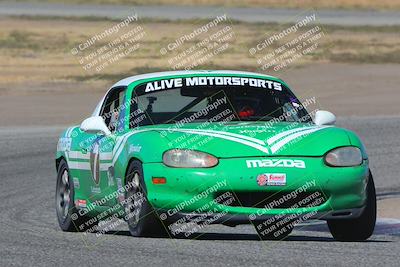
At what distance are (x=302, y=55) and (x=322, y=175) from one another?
98.7 ft

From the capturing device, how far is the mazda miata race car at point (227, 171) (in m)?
9.19

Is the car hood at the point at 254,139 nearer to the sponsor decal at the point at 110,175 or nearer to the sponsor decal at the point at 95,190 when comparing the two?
the sponsor decal at the point at 110,175

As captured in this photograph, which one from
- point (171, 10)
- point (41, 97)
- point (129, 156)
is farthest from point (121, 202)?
point (171, 10)

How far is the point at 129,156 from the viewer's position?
9.62 meters

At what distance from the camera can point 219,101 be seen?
10500mm

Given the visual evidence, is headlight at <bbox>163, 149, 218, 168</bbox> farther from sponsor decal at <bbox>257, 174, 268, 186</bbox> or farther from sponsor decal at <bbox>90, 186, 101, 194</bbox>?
sponsor decal at <bbox>90, 186, 101, 194</bbox>

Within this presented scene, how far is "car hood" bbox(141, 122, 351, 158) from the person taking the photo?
30.4 ft

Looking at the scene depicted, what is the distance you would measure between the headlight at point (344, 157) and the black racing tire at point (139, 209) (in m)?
1.25

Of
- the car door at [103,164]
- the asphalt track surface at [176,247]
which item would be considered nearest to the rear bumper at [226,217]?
the asphalt track surface at [176,247]

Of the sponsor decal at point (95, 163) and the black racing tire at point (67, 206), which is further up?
the sponsor decal at point (95, 163)

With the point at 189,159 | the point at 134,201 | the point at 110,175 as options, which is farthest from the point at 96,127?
the point at 189,159

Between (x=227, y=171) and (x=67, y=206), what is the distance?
102 inches

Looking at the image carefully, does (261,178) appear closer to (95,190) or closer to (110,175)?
(110,175)

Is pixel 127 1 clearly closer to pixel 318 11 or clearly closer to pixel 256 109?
pixel 318 11
